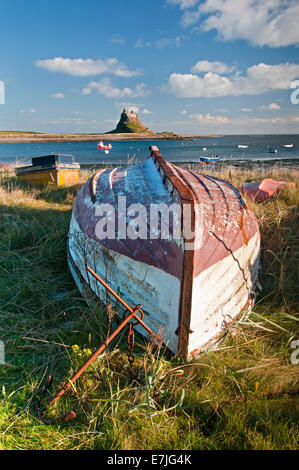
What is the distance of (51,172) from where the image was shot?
859cm

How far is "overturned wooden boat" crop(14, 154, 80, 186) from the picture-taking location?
858cm

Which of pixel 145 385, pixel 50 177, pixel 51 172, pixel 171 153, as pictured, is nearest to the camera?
pixel 145 385

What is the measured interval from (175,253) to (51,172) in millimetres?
7562

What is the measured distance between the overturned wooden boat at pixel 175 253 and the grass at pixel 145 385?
215 mm

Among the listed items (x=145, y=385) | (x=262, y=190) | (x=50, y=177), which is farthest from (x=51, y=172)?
(x=145, y=385)

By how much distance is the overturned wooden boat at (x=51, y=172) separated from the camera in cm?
858

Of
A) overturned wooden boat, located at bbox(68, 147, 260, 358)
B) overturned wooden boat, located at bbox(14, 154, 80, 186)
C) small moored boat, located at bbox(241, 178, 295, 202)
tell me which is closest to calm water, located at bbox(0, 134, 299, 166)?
overturned wooden boat, located at bbox(14, 154, 80, 186)

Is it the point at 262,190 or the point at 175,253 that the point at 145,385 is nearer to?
the point at 175,253

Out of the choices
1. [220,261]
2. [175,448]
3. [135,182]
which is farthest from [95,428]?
[135,182]

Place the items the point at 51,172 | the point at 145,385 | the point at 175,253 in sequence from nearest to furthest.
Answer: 1. the point at 145,385
2. the point at 175,253
3. the point at 51,172

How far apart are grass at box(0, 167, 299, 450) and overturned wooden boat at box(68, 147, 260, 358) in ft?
0.70

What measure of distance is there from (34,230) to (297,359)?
162 inches

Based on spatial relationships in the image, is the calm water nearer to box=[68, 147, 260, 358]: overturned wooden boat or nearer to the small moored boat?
the small moored boat
